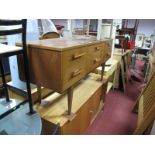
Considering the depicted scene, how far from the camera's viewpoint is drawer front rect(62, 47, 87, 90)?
883mm

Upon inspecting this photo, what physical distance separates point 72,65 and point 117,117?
1627mm

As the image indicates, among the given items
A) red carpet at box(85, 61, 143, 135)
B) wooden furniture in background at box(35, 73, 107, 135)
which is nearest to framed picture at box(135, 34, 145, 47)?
red carpet at box(85, 61, 143, 135)

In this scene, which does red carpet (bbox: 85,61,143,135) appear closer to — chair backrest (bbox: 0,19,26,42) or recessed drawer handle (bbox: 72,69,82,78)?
recessed drawer handle (bbox: 72,69,82,78)

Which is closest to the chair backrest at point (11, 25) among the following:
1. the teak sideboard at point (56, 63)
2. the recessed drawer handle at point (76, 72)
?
the teak sideboard at point (56, 63)

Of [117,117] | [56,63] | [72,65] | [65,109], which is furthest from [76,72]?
[117,117]

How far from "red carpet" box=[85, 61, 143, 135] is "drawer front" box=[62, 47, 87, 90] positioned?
1123mm

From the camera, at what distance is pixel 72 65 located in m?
0.96

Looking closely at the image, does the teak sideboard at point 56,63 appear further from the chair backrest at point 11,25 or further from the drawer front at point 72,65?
the chair backrest at point 11,25

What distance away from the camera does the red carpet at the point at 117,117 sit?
195cm

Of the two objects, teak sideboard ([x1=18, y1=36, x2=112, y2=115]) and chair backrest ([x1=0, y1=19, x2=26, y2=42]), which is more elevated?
chair backrest ([x1=0, y1=19, x2=26, y2=42])

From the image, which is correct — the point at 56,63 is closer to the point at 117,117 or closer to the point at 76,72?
the point at 76,72

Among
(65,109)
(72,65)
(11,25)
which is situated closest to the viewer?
(11,25)
